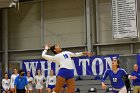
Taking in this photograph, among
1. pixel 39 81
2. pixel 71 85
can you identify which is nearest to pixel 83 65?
pixel 39 81

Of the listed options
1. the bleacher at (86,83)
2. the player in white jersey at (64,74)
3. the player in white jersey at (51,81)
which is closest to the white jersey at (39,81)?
the player in white jersey at (51,81)

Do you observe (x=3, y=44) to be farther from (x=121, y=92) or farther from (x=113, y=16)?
(x=121, y=92)

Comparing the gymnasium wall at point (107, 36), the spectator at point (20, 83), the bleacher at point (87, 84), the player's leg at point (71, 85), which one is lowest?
the bleacher at point (87, 84)

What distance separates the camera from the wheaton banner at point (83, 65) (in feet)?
56.0

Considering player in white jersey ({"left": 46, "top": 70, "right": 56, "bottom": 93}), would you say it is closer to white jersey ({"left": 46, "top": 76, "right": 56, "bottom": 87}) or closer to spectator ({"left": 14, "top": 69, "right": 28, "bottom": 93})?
white jersey ({"left": 46, "top": 76, "right": 56, "bottom": 87})

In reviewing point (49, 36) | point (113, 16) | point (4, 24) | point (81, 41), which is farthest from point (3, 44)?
point (113, 16)

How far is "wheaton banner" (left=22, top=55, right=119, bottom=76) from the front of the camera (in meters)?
17.1

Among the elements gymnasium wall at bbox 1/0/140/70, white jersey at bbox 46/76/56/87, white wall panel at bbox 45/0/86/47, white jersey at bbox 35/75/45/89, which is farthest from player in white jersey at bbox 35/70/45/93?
white wall panel at bbox 45/0/86/47

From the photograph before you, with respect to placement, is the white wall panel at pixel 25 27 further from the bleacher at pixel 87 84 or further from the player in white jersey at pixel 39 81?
the bleacher at pixel 87 84

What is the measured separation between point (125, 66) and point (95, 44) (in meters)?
2.48

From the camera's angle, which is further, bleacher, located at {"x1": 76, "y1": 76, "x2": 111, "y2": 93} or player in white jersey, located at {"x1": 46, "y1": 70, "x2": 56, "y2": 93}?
player in white jersey, located at {"x1": 46, "y1": 70, "x2": 56, "y2": 93}

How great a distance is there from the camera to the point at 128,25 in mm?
17391

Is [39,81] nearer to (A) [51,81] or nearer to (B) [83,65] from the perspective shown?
(A) [51,81]

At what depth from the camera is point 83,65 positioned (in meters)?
17.7
